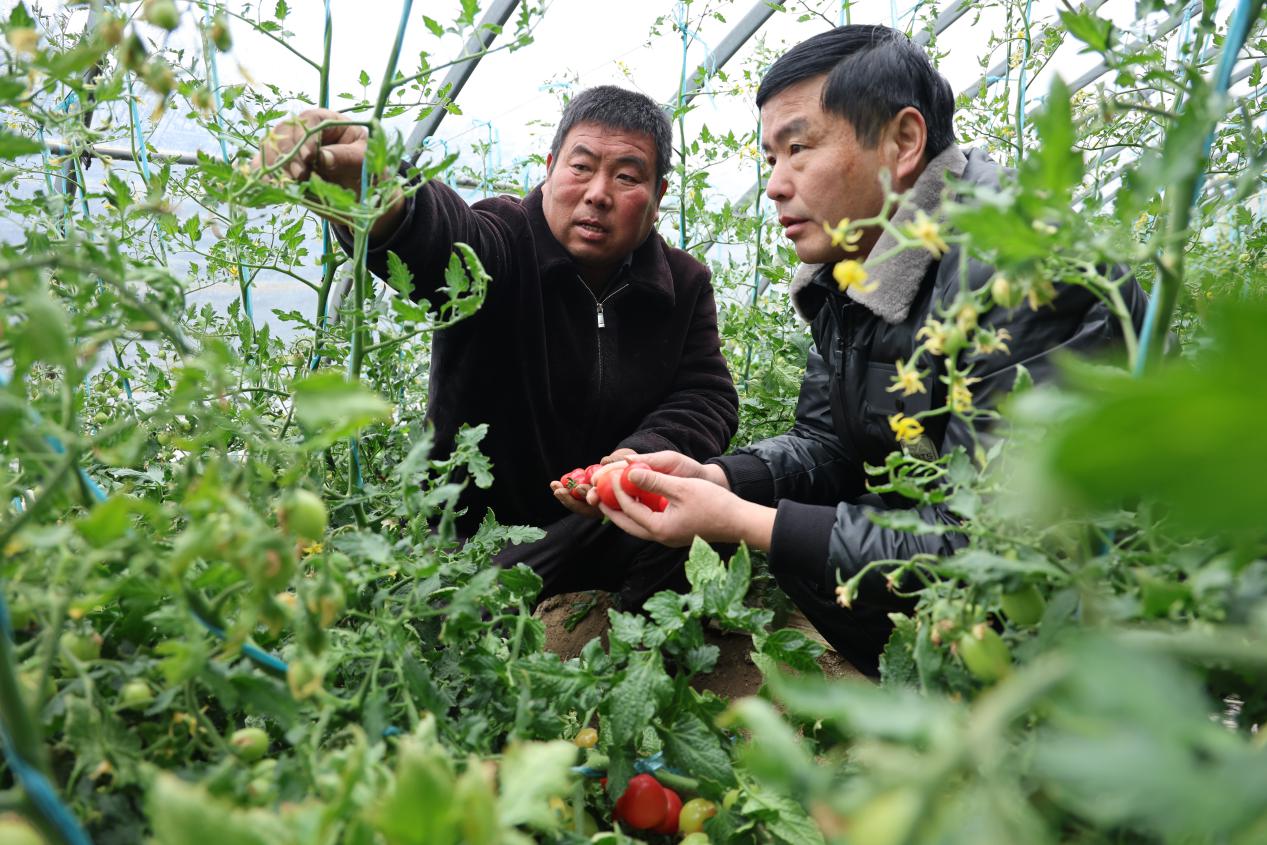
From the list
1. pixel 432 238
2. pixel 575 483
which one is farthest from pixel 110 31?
pixel 575 483

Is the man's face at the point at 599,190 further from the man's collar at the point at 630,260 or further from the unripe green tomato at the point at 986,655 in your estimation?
the unripe green tomato at the point at 986,655

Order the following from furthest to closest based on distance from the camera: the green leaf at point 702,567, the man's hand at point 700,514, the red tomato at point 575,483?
1. the red tomato at point 575,483
2. the man's hand at point 700,514
3. the green leaf at point 702,567

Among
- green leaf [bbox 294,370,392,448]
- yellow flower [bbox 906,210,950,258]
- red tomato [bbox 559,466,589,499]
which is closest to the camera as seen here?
green leaf [bbox 294,370,392,448]

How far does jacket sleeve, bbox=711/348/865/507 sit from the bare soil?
0.34m

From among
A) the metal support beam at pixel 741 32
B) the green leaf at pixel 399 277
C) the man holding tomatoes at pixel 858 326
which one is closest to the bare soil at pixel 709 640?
the man holding tomatoes at pixel 858 326

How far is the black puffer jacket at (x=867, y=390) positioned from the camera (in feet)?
3.92

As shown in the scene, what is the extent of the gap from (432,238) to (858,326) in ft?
2.73

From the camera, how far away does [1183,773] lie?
0.22 m

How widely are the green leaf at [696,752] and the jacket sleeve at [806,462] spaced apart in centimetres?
93

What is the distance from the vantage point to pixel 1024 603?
53 centimetres

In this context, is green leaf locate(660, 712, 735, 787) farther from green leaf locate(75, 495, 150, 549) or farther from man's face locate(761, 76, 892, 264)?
man's face locate(761, 76, 892, 264)

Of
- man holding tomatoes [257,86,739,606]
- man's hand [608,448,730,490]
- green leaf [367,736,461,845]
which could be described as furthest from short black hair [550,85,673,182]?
green leaf [367,736,461,845]

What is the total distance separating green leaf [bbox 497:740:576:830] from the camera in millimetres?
400

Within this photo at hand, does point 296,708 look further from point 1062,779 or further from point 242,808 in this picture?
point 1062,779
